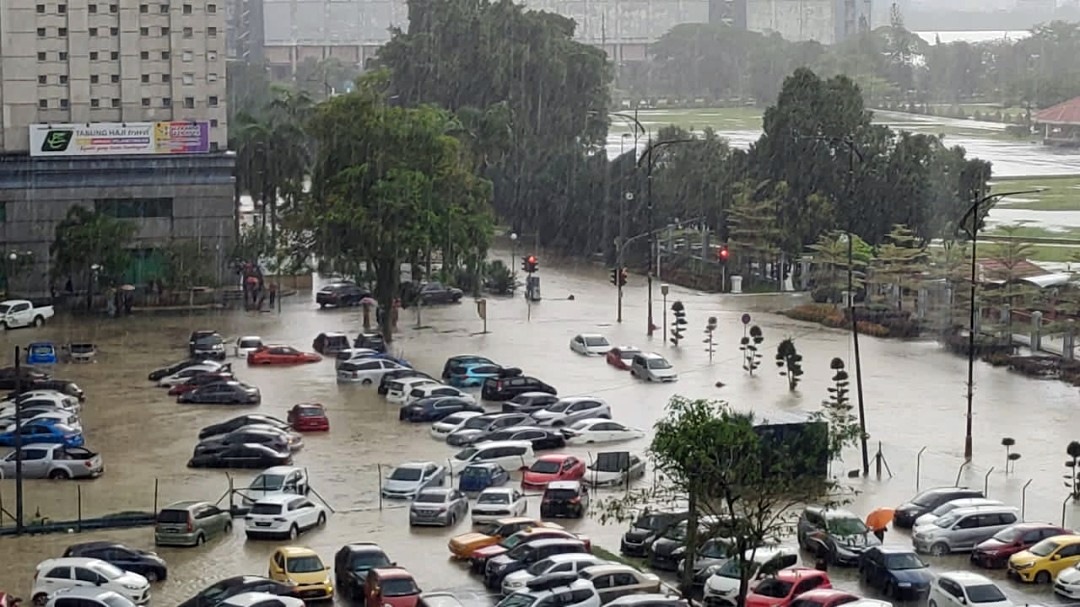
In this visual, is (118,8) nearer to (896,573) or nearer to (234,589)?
(234,589)

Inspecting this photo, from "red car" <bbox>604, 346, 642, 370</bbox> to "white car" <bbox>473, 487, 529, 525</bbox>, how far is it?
9115 millimetres

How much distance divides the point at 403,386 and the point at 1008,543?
988 cm

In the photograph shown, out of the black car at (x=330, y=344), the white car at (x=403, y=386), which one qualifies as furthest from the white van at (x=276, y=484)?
the black car at (x=330, y=344)

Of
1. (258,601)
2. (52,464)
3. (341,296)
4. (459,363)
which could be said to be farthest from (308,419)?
(341,296)

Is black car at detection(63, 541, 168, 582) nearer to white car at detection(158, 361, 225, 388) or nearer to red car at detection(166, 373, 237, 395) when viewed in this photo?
red car at detection(166, 373, 237, 395)

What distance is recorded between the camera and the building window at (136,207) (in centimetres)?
3481

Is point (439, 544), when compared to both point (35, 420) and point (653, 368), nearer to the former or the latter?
point (35, 420)

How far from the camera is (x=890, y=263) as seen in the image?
32438 millimetres

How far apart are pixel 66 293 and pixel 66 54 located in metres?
4.74

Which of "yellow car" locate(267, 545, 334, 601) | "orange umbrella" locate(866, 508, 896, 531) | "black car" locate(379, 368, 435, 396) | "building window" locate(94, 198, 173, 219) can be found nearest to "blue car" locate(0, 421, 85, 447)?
"black car" locate(379, 368, 435, 396)

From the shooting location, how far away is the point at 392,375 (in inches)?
1009

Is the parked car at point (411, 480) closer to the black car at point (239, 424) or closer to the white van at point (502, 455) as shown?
the white van at point (502, 455)

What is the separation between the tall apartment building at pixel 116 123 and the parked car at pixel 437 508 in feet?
56.3

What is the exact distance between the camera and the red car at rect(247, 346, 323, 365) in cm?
2800
